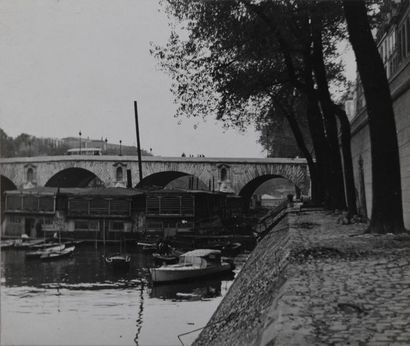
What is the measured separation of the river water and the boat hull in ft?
1.14

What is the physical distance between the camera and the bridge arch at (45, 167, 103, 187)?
168 feet

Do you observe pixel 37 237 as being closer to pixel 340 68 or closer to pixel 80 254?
pixel 80 254

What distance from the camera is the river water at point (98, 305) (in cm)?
1537

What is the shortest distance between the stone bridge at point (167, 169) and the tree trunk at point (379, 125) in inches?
1569

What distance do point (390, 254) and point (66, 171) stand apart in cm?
4672

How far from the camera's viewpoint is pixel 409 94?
1134cm

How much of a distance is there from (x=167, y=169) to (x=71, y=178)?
12.3 m

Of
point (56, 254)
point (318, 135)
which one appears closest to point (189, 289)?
point (318, 135)

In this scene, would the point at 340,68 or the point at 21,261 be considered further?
the point at 21,261

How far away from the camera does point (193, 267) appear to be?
2339 centimetres

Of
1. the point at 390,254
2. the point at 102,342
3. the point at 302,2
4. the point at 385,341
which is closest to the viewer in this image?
the point at 385,341

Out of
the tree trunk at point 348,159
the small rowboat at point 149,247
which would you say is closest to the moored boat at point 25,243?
the small rowboat at point 149,247

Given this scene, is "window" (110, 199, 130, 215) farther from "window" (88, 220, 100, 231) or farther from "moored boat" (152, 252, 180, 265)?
"moored boat" (152, 252, 180, 265)

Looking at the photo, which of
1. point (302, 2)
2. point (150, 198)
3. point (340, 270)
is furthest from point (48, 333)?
point (150, 198)
